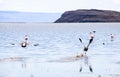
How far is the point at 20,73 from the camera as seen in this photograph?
125 ft

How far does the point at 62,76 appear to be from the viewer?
35.8 meters

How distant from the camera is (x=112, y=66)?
42.2 metres

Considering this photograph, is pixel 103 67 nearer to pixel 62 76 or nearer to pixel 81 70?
pixel 81 70

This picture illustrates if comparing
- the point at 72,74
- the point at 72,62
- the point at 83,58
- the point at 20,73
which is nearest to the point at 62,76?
the point at 72,74

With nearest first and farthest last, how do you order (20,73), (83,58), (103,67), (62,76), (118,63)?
(62,76), (20,73), (103,67), (118,63), (83,58)

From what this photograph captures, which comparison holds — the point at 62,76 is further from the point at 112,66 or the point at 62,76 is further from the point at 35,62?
the point at 35,62

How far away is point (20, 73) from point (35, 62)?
893 cm

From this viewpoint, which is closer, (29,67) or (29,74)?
(29,74)

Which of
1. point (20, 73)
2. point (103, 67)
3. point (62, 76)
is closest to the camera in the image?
point (62, 76)

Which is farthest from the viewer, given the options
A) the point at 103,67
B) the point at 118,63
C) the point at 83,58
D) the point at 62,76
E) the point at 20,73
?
the point at 83,58

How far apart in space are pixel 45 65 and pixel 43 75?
739 centimetres

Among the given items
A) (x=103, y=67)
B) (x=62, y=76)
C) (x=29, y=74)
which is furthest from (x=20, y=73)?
(x=103, y=67)

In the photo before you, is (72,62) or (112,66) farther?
(72,62)

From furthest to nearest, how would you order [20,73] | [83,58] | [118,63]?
[83,58] < [118,63] < [20,73]
